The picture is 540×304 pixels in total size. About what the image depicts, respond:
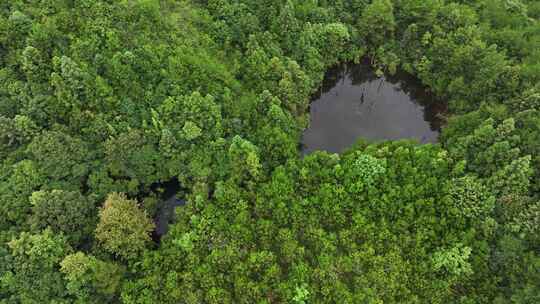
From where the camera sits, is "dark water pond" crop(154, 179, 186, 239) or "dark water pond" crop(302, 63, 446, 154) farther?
"dark water pond" crop(302, 63, 446, 154)

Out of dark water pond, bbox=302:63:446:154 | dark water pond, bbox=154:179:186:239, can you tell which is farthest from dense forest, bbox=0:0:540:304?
dark water pond, bbox=302:63:446:154

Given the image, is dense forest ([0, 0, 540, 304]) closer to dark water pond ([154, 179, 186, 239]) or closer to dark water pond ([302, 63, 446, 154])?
dark water pond ([154, 179, 186, 239])

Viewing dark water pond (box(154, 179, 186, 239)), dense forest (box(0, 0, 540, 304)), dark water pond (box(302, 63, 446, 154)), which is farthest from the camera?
dark water pond (box(302, 63, 446, 154))

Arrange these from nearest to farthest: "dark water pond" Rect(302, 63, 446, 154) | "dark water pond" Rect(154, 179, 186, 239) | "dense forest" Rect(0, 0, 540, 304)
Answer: "dense forest" Rect(0, 0, 540, 304) < "dark water pond" Rect(154, 179, 186, 239) < "dark water pond" Rect(302, 63, 446, 154)

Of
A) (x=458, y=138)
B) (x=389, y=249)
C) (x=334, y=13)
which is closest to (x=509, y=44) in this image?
(x=458, y=138)

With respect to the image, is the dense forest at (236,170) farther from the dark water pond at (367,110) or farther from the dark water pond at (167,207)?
the dark water pond at (367,110)

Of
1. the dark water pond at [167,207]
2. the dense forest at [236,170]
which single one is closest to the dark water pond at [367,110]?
the dense forest at [236,170]
